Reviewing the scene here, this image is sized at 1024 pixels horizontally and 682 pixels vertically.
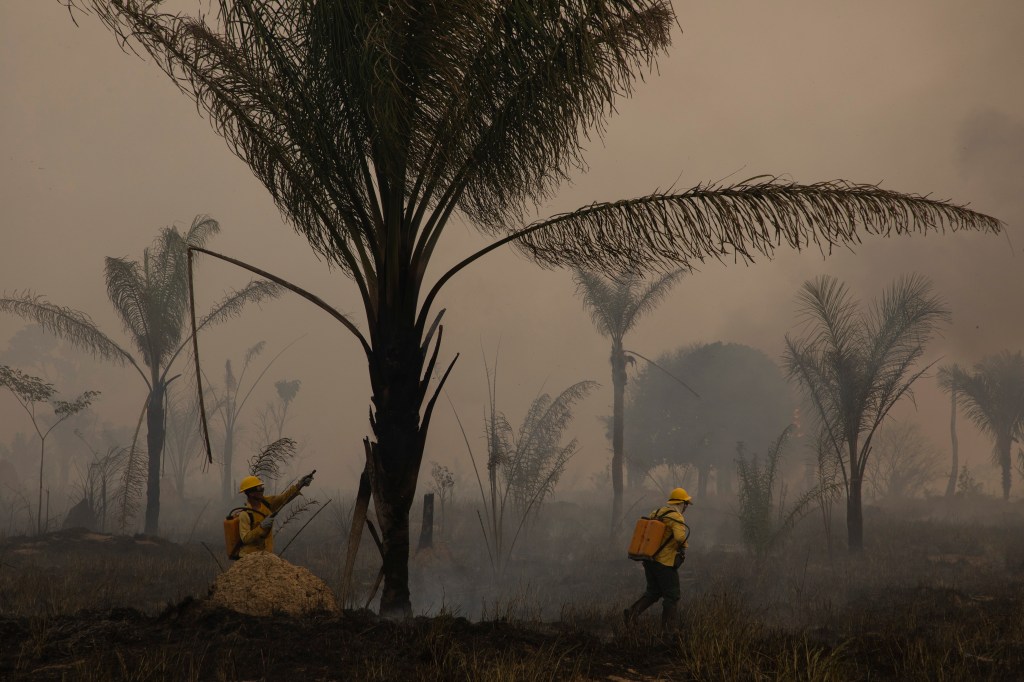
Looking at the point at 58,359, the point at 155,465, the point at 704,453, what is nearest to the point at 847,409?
the point at 155,465

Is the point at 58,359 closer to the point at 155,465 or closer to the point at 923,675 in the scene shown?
the point at 155,465

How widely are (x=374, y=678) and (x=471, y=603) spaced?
8.89m

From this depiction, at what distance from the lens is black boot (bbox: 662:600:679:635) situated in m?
7.18

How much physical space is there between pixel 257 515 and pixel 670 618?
4.23 m

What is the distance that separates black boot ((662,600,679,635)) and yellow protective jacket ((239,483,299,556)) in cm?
383

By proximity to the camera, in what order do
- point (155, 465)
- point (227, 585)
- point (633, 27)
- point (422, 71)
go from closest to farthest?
point (227, 585)
point (422, 71)
point (633, 27)
point (155, 465)

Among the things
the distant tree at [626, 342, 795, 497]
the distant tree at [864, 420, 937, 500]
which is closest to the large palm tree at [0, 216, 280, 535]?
the distant tree at [626, 342, 795, 497]

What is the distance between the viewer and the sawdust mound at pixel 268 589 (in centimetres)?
564

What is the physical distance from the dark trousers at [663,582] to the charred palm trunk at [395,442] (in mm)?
2729

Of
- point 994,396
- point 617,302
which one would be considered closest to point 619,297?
point 617,302

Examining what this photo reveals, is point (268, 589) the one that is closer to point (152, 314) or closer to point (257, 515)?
point (257, 515)

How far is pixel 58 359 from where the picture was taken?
80500mm

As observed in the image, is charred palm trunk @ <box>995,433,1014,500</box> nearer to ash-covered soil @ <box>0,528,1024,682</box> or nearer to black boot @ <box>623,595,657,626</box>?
ash-covered soil @ <box>0,528,1024,682</box>

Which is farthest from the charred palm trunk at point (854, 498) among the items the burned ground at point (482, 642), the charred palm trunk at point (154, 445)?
the charred palm trunk at point (154, 445)
